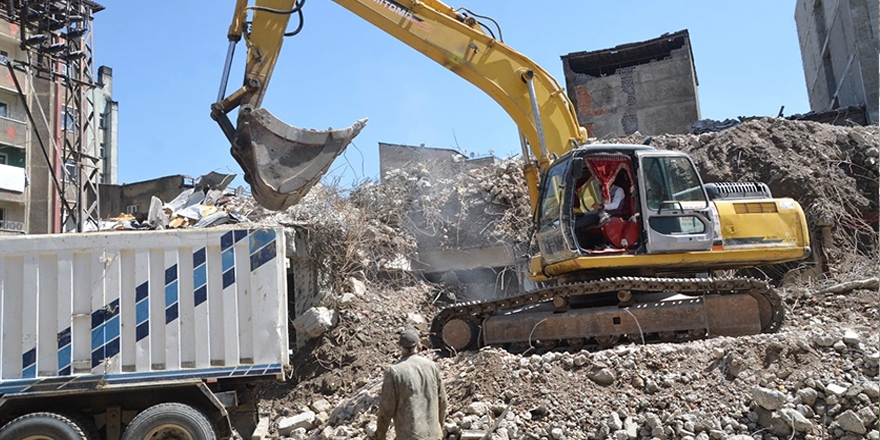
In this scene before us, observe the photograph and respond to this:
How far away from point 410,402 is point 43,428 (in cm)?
314

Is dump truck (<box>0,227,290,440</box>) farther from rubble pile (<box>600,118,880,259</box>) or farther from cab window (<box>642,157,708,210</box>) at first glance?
rubble pile (<box>600,118,880,259</box>)

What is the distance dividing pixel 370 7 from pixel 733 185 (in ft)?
15.8

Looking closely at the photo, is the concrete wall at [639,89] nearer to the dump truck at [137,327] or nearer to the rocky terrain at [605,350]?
the rocky terrain at [605,350]

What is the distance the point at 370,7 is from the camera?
880cm

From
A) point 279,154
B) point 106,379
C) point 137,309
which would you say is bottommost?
point 106,379

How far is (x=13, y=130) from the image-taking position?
29.1 m

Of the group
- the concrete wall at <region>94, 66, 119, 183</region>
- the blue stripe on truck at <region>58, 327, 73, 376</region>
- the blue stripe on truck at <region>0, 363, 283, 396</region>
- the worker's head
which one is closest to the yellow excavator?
the blue stripe on truck at <region>0, 363, 283, 396</region>

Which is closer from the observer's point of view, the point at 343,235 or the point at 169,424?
the point at 169,424

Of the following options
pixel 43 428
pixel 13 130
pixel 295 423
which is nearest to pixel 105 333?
pixel 43 428

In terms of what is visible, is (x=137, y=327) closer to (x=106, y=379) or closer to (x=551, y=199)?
(x=106, y=379)

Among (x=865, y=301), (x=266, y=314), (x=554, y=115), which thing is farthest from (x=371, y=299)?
(x=865, y=301)

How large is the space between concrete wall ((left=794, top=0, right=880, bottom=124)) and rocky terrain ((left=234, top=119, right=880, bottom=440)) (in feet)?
21.2

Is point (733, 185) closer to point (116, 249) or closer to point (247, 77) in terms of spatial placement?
point (247, 77)

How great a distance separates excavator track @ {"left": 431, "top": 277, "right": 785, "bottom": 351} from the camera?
764 centimetres
